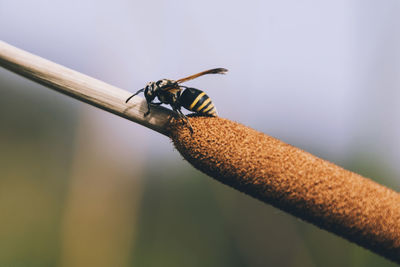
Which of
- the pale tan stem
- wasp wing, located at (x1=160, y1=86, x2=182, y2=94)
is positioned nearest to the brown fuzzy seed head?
the pale tan stem

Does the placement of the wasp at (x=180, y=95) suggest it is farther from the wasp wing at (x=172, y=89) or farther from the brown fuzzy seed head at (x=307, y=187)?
the brown fuzzy seed head at (x=307, y=187)

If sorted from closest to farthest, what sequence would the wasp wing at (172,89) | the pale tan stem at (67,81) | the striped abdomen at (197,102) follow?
the pale tan stem at (67,81)
the striped abdomen at (197,102)
the wasp wing at (172,89)

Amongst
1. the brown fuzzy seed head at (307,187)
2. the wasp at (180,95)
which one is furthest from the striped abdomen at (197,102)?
the brown fuzzy seed head at (307,187)

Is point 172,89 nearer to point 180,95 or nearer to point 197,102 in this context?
point 180,95

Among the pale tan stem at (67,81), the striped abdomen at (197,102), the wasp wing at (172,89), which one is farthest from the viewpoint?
the wasp wing at (172,89)

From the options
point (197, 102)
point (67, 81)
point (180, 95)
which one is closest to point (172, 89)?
point (180, 95)
